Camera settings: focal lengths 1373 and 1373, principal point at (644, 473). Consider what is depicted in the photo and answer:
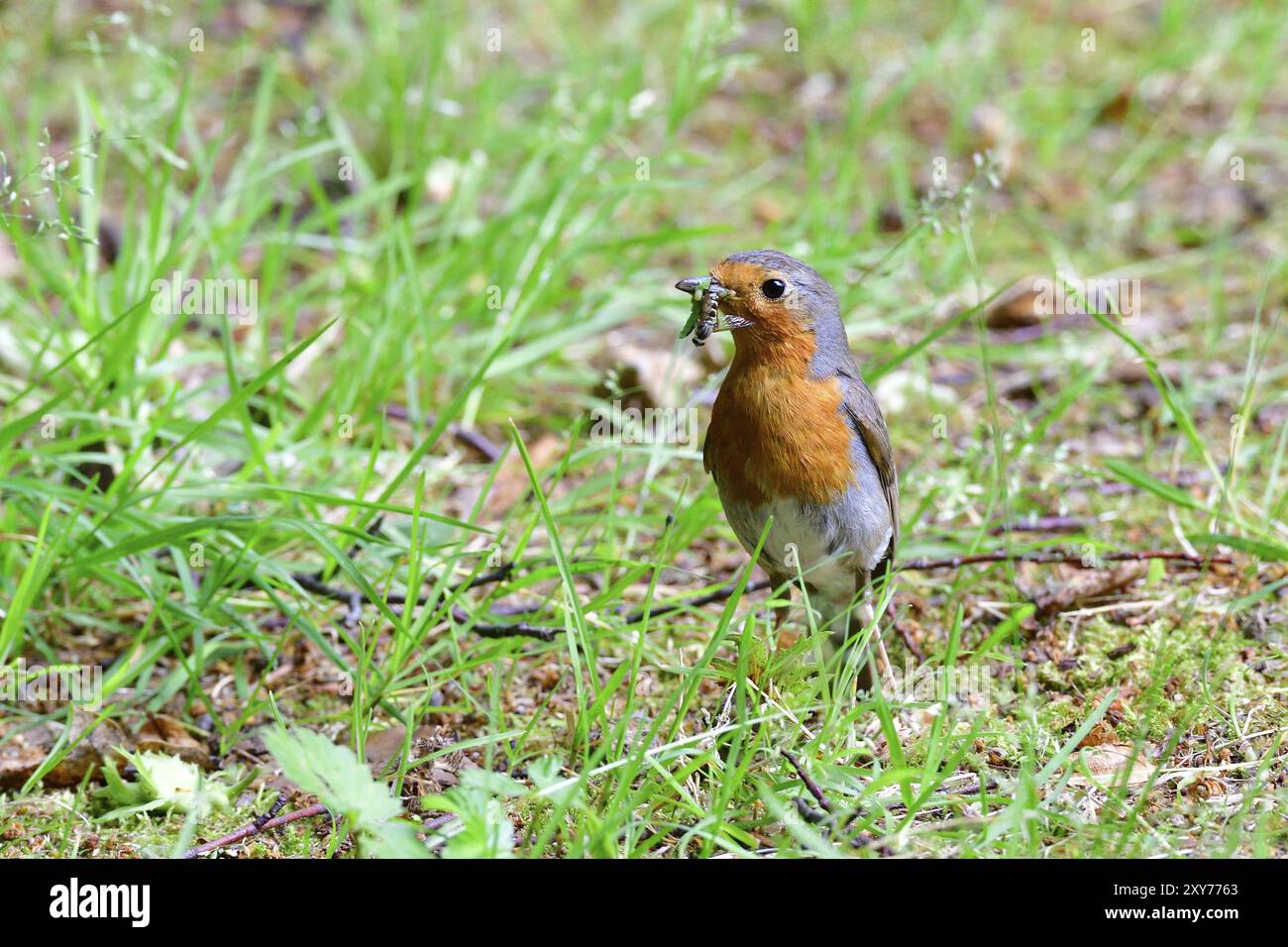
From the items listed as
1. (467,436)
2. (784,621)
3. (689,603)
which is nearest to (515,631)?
(689,603)

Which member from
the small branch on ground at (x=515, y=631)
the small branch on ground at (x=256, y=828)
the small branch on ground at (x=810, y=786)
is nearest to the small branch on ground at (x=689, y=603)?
the small branch on ground at (x=515, y=631)

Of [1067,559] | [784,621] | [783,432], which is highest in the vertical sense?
[783,432]

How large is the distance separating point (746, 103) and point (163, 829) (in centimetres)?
507

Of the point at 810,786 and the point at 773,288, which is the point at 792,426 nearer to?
the point at 773,288

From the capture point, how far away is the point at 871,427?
3.43 m

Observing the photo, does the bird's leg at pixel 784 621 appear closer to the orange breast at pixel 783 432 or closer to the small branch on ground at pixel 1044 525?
the orange breast at pixel 783 432

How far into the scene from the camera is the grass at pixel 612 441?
2945mm

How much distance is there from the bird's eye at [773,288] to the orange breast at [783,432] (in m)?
0.12

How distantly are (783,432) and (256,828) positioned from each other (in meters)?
1.50

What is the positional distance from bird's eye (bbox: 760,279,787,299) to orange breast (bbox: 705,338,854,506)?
0.12 meters

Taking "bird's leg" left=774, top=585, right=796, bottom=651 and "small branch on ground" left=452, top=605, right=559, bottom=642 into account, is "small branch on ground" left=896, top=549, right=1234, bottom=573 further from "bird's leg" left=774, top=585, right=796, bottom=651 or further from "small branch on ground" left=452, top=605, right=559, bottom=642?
"small branch on ground" left=452, top=605, right=559, bottom=642

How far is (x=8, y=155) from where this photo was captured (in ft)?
17.4

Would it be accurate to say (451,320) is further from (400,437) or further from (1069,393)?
Answer: (1069,393)
